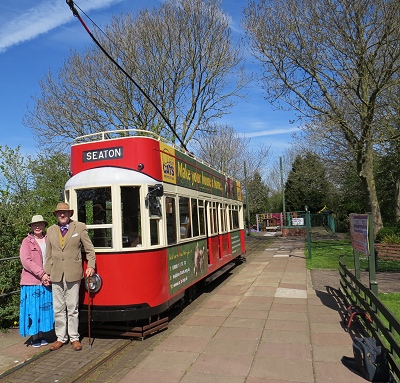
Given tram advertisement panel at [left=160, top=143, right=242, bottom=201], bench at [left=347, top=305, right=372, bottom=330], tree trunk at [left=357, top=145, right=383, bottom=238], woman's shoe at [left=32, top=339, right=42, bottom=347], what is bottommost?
woman's shoe at [left=32, top=339, right=42, bottom=347]

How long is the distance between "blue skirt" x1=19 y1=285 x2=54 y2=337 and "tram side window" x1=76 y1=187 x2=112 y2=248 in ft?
3.48

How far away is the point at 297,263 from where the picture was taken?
47.9 feet

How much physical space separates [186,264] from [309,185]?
3354 cm

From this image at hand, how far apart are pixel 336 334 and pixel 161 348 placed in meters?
2.72

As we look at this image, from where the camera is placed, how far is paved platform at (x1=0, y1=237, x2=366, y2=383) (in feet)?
14.7

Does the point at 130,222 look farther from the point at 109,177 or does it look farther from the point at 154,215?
the point at 109,177

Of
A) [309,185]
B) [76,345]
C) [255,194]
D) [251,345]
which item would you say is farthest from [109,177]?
[255,194]

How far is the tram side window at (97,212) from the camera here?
586 centimetres

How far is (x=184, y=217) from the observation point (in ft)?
24.0

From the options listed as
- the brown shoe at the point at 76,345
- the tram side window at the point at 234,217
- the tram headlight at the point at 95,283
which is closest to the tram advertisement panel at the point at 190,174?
the tram side window at the point at 234,217

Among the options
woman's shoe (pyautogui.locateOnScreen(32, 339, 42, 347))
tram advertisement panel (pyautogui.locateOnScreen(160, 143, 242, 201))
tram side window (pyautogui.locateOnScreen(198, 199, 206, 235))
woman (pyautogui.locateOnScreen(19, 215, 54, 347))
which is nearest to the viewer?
woman (pyautogui.locateOnScreen(19, 215, 54, 347))

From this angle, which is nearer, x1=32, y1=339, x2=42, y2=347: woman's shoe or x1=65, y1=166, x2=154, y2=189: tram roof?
x1=32, y1=339, x2=42, y2=347: woman's shoe

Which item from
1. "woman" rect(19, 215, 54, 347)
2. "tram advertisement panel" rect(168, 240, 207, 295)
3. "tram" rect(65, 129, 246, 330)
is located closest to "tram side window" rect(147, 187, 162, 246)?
"tram" rect(65, 129, 246, 330)

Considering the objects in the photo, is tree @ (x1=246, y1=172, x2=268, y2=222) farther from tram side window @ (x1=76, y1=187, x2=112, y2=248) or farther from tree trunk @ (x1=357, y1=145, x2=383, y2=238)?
tram side window @ (x1=76, y1=187, x2=112, y2=248)
